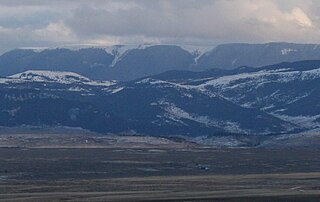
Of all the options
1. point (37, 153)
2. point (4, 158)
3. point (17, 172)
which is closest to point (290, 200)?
point (17, 172)

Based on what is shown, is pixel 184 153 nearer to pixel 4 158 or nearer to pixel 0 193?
pixel 4 158

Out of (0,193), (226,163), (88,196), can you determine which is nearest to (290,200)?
(88,196)

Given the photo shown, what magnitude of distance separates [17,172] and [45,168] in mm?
8242

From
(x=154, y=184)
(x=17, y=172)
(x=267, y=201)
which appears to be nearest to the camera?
(x=267, y=201)

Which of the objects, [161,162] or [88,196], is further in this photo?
[161,162]

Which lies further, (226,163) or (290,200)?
(226,163)

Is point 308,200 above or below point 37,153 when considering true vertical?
above

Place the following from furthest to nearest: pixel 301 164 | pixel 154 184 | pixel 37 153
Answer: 1. pixel 37 153
2. pixel 301 164
3. pixel 154 184

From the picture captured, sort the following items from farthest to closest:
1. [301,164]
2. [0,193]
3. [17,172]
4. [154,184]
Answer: [301,164], [17,172], [154,184], [0,193]

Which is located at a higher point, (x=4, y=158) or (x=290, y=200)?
(x=290, y=200)

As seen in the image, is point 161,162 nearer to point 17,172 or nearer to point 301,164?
point 301,164

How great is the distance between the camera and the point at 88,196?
90938 mm

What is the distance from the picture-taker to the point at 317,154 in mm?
181750

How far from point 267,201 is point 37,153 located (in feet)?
298
